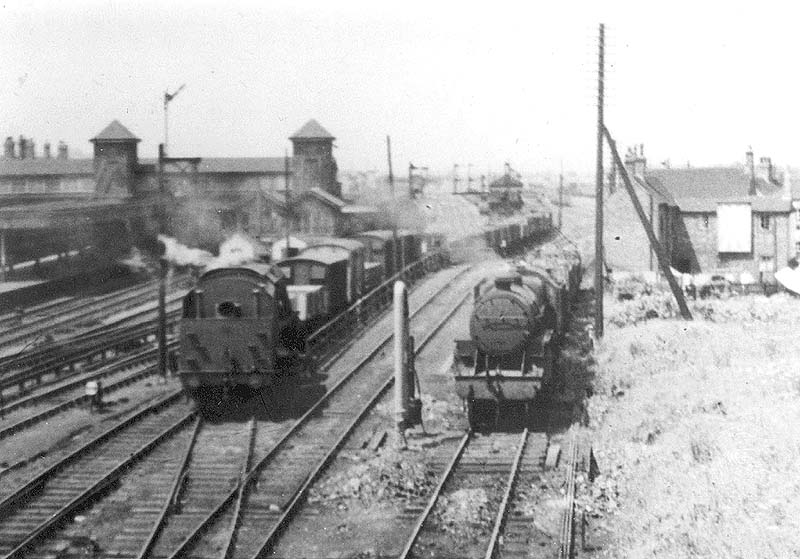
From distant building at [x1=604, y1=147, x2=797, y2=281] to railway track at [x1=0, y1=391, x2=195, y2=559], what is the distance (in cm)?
2967

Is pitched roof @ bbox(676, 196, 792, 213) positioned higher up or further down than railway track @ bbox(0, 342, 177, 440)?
higher up

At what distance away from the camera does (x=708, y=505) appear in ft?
35.0

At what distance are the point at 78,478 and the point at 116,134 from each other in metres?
47.7

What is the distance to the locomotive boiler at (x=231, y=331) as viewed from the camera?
54.2ft

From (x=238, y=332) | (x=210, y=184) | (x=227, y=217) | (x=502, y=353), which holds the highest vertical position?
(x=210, y=184)

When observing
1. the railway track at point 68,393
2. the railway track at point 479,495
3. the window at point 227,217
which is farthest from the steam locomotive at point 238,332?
the window at point 227,217

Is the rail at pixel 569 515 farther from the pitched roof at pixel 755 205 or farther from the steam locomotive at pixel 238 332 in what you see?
the pitched roof at pixel 755 205

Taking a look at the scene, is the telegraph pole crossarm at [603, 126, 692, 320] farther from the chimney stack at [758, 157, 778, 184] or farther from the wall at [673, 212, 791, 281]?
the chimney stack at [758, 157, 778, 184]

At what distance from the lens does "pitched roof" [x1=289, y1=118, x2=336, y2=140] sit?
60562 mm

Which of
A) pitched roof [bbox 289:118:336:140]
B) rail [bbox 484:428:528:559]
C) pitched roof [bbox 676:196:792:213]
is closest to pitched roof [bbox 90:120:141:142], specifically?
pitched roof [bbox 289:118:336:140]

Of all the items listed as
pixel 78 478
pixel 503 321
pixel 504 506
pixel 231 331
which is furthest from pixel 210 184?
pixel 504 506

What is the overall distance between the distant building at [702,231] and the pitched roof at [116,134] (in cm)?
3346

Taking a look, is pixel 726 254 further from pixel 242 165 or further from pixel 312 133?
Answer: pixel 242 165

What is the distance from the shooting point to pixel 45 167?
58.1 m
